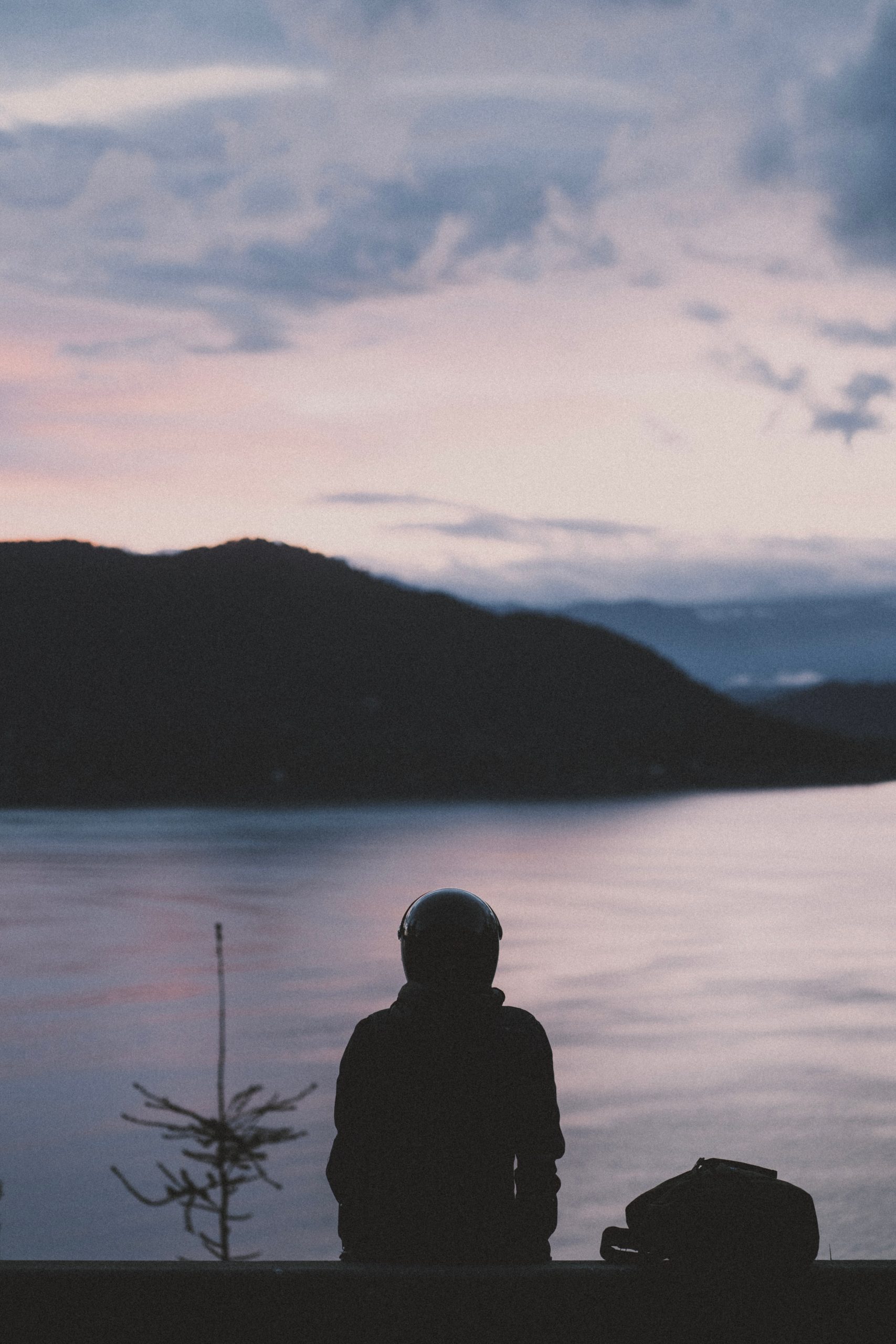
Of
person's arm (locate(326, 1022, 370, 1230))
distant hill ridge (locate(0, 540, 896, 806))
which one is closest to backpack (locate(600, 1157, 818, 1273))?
person's arm (locate(326, 1022, 370, 1230))

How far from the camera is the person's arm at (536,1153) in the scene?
10.2ft

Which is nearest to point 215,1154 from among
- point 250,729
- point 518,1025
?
point 518,1025

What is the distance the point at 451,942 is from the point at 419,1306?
0.78 meters

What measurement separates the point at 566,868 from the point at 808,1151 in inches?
2262

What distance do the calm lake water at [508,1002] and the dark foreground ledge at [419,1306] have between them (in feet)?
45.8

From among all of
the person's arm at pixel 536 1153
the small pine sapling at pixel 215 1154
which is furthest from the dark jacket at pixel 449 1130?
the small pine sapling at pixel 215 1154

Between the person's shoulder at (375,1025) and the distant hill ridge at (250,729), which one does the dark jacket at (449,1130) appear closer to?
the person's shoulder at (375,1025)

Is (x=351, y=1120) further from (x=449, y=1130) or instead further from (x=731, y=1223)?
(x=731, y=1223)

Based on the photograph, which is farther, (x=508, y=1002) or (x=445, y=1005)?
(x=508, y=1002)

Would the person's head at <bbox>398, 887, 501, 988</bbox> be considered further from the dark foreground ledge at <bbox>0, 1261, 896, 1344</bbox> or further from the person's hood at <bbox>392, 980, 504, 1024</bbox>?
the dark foreground ledge at <bbox>0, 1261, 896, 1344</bbox>

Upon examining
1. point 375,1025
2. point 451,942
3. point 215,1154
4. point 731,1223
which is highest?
point 451,942

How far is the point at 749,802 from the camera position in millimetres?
160625

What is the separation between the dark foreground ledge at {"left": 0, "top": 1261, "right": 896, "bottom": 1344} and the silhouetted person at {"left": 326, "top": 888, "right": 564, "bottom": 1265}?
4.7 inches

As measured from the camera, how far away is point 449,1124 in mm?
3117
